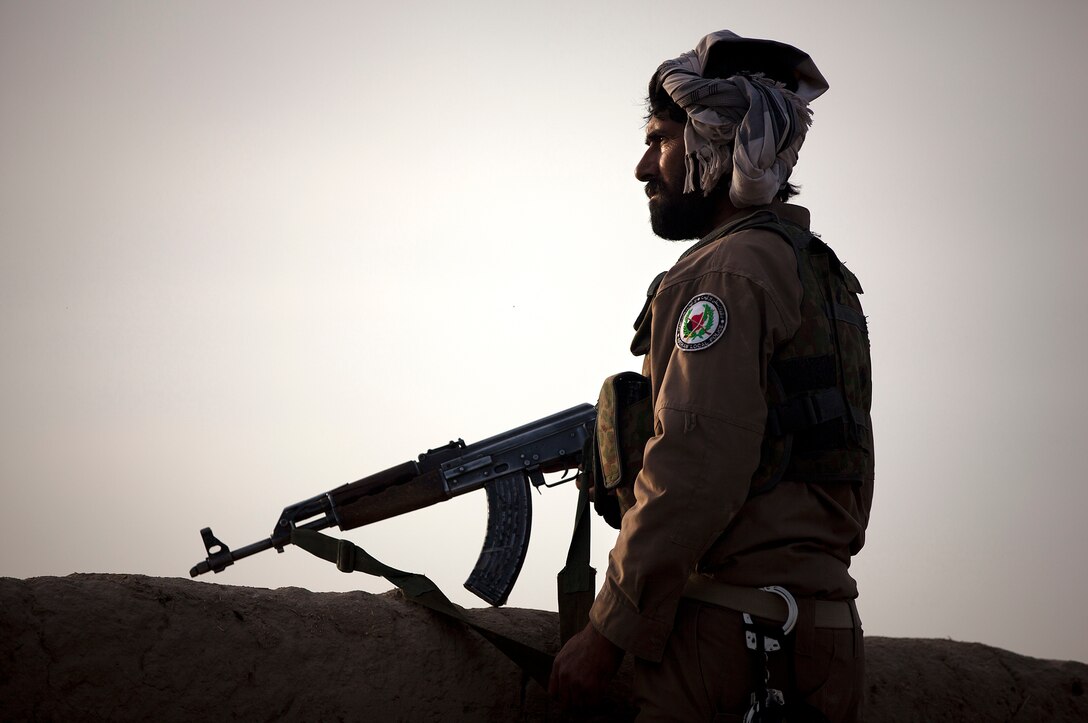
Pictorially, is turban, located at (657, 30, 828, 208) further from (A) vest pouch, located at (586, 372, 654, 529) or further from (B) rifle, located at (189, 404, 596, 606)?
(B) rifle, located at (189, 404, 596, 606)

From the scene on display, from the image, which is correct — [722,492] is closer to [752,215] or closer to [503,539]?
[752,215]

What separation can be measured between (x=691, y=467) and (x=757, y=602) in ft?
1.64

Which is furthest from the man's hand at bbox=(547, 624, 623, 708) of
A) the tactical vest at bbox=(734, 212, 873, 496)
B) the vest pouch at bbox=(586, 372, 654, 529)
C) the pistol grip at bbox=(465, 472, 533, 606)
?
the pistol grip at bbox=(465, 472, 533, 606)

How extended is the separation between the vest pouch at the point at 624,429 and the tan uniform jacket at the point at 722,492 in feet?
0.65

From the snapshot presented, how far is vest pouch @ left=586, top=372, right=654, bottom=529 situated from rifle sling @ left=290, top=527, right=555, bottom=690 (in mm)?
724

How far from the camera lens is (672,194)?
3.83 meters

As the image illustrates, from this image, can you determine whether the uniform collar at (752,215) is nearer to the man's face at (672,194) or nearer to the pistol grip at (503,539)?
the man's face at (672,194)

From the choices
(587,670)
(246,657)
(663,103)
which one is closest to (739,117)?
(663,103)

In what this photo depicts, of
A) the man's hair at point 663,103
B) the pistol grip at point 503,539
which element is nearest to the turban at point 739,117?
the man's hair at point 663,103

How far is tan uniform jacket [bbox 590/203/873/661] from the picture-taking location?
3.02m

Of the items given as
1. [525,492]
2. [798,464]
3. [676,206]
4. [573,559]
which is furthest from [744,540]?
[525,492]

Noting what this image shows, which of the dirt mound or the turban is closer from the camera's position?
the dirt mound

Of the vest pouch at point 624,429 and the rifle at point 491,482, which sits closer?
the vest pouch at point 624,429

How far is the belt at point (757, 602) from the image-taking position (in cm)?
310
